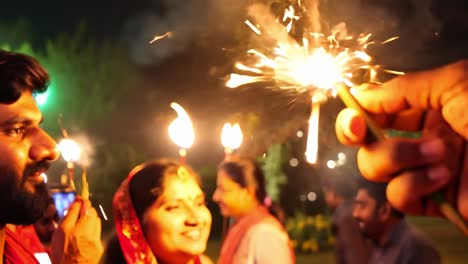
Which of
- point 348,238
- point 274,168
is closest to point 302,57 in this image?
point 348,238

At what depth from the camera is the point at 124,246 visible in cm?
379

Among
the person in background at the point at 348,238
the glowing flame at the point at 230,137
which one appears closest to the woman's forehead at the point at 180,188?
the glowing flame at the point at 230,137

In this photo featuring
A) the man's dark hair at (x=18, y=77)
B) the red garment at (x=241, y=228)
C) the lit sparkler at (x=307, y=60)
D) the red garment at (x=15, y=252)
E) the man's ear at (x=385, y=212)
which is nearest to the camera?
the lit sparkler at (x=307, y=60)

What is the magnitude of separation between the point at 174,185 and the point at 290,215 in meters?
17.8

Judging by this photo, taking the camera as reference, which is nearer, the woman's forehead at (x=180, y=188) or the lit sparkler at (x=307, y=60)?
the lit sparkler at (x=307, y=60)

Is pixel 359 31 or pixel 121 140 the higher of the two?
pixel 121 140

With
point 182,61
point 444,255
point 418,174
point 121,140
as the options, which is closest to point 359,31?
point 418,174

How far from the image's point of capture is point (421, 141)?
184cm

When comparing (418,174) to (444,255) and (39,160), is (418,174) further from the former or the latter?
(444,255)

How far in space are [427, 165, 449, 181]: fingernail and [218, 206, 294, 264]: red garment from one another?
363 centimetres

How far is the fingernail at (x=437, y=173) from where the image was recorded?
182 centimetres

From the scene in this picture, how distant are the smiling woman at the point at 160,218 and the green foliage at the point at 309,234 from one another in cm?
1372

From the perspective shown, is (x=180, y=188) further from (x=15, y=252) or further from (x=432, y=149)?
(x=432, y=149)

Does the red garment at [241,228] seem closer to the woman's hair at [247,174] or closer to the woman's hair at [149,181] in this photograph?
the woman's hair at [247,174]
